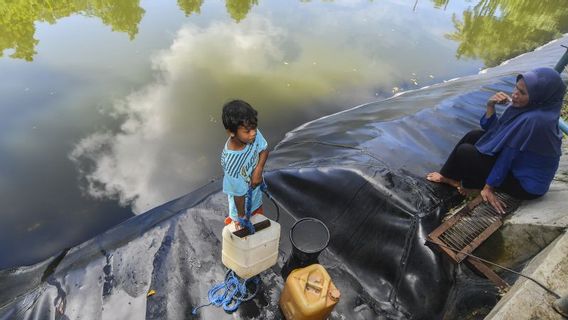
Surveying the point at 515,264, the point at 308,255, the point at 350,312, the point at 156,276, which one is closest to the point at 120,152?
the point at 156,276

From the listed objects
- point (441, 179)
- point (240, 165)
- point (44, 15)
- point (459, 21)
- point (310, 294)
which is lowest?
point (310, 294)

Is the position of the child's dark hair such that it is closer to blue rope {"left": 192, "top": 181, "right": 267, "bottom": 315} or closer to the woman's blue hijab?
blue rope {"left": 192, "top": 181, "right": 267, "bottom": 315}

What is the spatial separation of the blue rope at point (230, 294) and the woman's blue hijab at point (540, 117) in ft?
9.46

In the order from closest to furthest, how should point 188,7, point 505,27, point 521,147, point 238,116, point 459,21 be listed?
point 238,116, point 521,147, point 188,7, point 505,27, point 459,21

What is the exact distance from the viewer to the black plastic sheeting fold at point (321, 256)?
8.91 feet

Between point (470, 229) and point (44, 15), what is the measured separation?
13.8 metres

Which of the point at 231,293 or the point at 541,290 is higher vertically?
the point at 541,290

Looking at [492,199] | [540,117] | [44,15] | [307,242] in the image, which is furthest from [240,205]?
[44,15]

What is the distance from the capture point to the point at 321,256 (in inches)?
128

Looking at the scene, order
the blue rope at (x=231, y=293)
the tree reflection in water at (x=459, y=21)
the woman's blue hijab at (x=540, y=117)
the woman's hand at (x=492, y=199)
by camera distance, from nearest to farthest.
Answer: the woman's blue hijab at (x=540, y=117), the blue rope at (x=231, y=293), the woman's hand at (x=492, y=199), the tree reflection in water at (x=459, y=21)

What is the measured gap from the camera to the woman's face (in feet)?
9.10

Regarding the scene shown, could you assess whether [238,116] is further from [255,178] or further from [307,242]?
[307,242]

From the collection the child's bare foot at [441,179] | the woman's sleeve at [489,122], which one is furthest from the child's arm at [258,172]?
the woman's sleeve at [489,122]

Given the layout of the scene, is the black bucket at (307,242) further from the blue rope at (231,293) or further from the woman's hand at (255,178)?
the woman's hand at (255,178)
